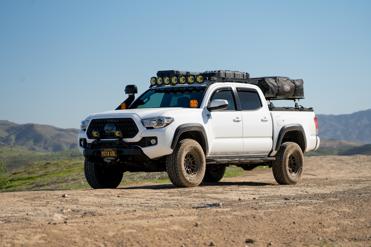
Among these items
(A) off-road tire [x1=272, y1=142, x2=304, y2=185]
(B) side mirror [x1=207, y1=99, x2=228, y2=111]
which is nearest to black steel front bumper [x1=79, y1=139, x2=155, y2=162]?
(B) side mirror [x1=207, y1=99, x2=228, y2=111]

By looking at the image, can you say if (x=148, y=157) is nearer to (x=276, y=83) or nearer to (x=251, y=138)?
(x=251, y=138)

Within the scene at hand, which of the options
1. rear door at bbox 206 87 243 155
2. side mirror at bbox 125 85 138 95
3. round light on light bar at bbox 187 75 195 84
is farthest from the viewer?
side mirror at bbox 125 85 138 95

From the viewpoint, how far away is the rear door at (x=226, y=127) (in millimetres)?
14234

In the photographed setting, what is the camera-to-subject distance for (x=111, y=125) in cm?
1345

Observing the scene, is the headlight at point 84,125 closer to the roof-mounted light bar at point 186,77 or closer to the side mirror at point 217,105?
the roof-mounted light bar at point 186,77

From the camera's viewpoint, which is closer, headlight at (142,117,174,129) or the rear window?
headlight at (142,117,174,129)

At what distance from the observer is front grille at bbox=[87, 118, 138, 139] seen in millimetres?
13234

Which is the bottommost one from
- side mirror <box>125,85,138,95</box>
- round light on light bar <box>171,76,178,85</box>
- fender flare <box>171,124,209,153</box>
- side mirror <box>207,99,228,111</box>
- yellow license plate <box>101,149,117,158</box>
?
yellow license plate <box>101,149,117,158</box>

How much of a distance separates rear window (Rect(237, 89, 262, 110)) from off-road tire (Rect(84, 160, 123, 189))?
2.99 m

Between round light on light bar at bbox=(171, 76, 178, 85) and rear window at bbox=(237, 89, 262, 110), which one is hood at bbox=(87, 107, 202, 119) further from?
rear window at bbox=(237, 89, 262, 110)

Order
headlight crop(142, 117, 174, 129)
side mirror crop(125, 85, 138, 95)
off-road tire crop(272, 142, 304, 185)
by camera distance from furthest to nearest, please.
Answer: off-road tire crop(272, 142, 304, 185) → side mirror crop(125, 85, 138, 95) → headlight crop(142, 117, 174, 129)

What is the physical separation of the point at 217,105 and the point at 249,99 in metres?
1.61

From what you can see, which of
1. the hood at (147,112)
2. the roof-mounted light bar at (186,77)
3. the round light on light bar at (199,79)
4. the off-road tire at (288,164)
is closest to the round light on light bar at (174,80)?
the roof-mounted light bar at (186,77)

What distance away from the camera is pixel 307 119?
55.0 ft
